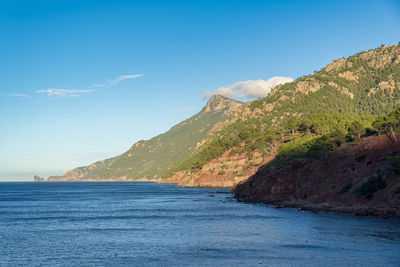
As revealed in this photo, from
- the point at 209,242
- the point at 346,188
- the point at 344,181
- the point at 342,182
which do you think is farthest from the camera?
the point at 342,182

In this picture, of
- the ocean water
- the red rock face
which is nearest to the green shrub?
the red rock face

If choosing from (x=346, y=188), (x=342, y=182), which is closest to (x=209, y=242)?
(x=346, y=188)

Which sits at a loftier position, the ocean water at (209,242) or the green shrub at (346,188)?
the green shrub at (346,188)

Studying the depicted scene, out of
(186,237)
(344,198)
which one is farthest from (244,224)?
(344,198)

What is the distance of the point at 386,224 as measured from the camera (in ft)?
204

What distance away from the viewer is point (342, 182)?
3597 inches

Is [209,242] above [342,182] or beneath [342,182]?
beneath

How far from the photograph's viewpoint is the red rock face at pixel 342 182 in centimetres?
7825

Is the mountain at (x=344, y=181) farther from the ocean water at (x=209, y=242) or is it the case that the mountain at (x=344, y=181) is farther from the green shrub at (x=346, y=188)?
the ocean water at (x=209, y=242)

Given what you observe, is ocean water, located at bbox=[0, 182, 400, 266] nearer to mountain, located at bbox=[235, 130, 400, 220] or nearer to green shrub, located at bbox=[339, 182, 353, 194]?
mountain, located at bbox=[235, 130, 400, 220]

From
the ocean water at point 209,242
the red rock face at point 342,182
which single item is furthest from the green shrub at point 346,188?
the ocean water at point 209,242

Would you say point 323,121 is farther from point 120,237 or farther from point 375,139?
point 120,237

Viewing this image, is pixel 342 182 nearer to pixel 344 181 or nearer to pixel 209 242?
pixel 344 181

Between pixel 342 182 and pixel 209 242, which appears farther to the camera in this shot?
pixel 342 182
